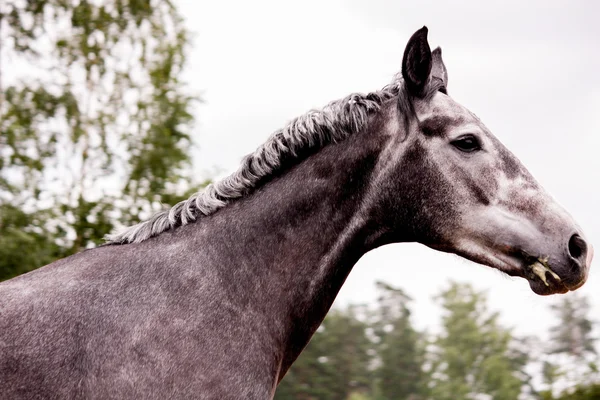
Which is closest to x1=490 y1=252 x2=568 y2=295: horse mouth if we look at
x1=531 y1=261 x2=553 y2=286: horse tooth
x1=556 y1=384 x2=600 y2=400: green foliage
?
Answer: x1=531 y1=261 x2=553 y2=286: horse tooth

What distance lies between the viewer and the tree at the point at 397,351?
6319cm

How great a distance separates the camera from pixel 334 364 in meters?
55.5

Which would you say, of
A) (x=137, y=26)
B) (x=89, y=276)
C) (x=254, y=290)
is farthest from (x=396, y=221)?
(x=137, y=26)

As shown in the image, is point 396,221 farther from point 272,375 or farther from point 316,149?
point 272,375

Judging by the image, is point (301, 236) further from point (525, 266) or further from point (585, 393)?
point (585, 393)

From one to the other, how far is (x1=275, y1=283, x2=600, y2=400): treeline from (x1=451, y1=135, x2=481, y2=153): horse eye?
65.0 feet

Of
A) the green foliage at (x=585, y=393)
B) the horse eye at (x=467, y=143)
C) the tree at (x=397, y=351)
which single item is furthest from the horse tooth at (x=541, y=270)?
the tree at (x=397, y=351)

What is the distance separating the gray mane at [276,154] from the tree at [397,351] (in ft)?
195

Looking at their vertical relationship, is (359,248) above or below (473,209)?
below

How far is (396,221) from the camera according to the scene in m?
4.51

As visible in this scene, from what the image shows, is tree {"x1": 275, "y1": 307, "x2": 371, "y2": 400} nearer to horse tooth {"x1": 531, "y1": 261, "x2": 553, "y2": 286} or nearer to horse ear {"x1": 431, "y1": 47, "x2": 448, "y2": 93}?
horse ear {"x1": 431, "y1": 47, "x2": 448, "y2": 93}

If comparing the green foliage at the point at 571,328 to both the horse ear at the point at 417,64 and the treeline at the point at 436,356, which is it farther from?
the horse ear at the point at 417,64

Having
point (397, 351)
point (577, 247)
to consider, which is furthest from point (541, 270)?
point (397, 351)

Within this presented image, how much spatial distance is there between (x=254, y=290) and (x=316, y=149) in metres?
1.06
